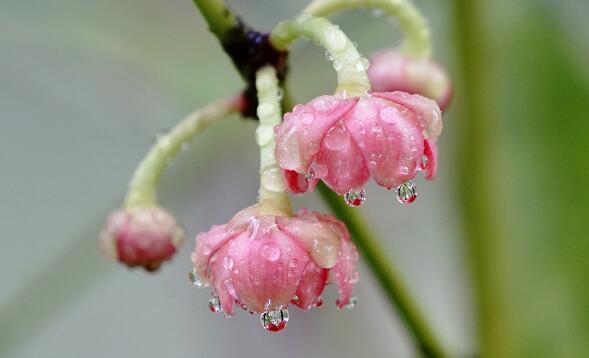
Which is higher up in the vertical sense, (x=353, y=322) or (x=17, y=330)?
(x=17, y=330)

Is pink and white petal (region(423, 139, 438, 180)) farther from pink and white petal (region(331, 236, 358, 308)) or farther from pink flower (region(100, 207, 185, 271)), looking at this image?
pink flower (region(100, 207, 185, 271))

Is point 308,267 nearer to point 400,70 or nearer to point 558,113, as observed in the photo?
point 400,70

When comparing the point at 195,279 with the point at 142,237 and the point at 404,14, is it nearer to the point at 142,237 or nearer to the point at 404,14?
the point at 142,237

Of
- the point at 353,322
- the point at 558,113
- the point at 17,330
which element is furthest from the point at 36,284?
the point at 353,322

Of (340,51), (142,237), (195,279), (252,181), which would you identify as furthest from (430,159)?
(252,181)

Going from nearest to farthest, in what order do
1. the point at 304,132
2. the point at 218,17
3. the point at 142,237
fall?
1. the point at 304,132
2. the point at 218,17
3. the point at 142,237

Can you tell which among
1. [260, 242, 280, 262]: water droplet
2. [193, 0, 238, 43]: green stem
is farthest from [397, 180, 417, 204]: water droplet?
[193, 0, 238, 43]: green stem
